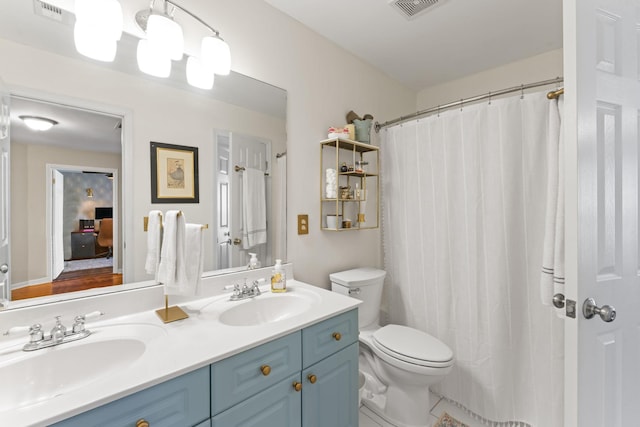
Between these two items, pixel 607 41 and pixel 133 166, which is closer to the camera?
pixel 607 41

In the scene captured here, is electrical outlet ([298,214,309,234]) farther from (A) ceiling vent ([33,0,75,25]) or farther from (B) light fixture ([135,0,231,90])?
(A) ceiling vent ([33,0,75,25])

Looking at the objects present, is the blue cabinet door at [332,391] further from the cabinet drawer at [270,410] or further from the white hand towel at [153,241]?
the white hand towel at [153,241]

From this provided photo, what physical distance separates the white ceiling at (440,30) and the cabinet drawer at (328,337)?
1.71 metres

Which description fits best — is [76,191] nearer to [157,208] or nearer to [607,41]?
[157,208]

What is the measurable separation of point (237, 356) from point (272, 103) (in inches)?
51.1

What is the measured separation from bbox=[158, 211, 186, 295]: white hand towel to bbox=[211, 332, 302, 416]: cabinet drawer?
0.39 m

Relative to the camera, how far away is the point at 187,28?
129 cm

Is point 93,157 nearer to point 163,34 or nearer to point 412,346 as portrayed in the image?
point 163,34

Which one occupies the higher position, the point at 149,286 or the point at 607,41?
the point at 607,41

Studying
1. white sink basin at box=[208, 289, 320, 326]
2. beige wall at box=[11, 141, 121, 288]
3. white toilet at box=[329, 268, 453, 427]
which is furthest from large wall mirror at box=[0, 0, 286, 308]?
white toilet at box=[329, 268, 453, 427]

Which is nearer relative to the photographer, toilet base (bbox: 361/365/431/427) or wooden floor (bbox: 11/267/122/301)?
wooden floor (bbox: 11/267/122/301)

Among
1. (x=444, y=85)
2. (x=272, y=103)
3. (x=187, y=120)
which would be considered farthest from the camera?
(x=444, y=85)

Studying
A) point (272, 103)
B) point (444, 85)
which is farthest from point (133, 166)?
point (444, 85)

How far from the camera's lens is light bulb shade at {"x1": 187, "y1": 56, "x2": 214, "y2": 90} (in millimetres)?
1272
